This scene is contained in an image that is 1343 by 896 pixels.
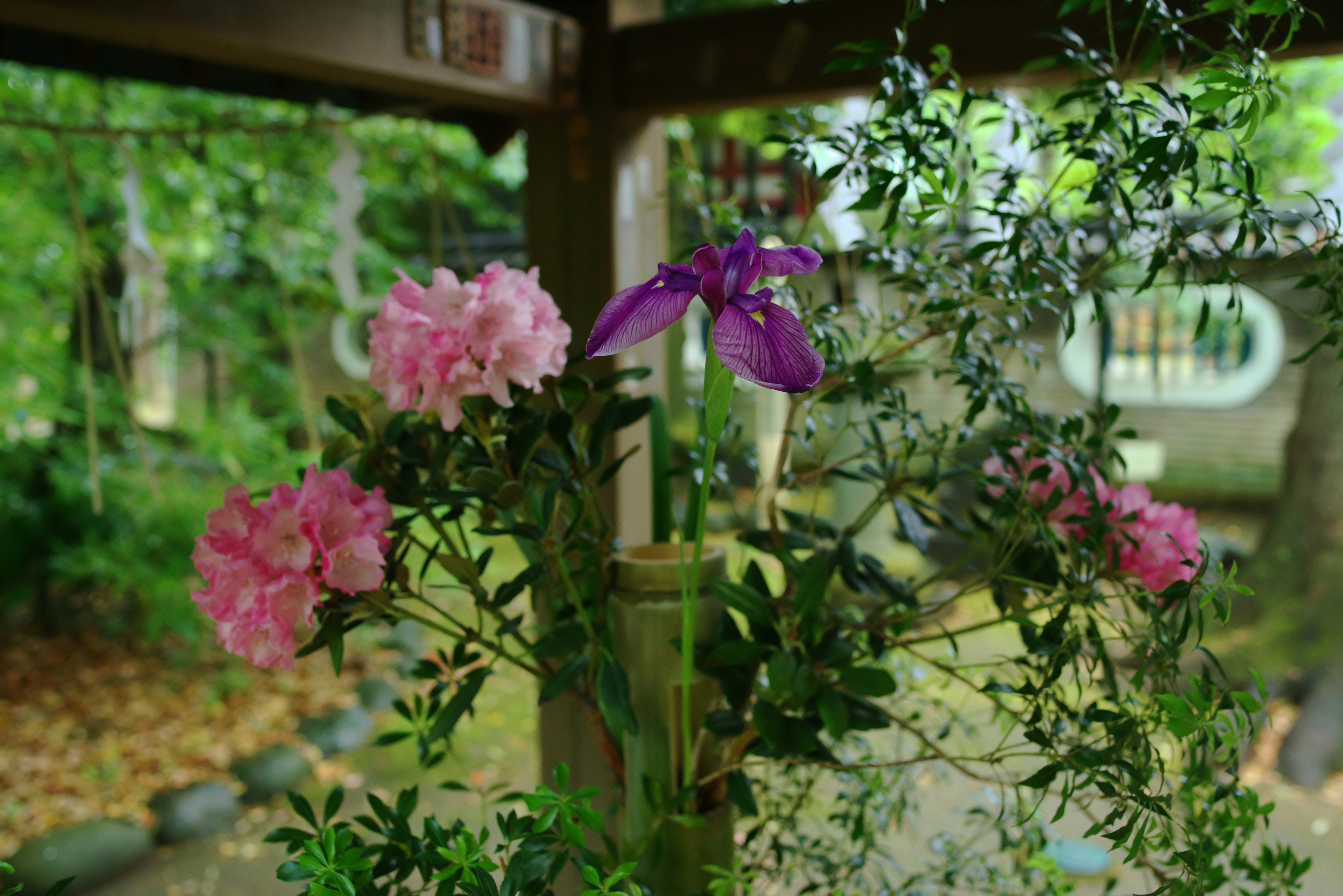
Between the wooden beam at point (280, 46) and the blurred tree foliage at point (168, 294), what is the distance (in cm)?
120

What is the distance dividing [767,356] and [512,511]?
0.49 metres

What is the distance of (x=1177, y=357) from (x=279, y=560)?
623 cm

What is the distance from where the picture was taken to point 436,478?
1.02m

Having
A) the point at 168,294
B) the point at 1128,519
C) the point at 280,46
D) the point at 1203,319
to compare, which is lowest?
the point at 1128,519

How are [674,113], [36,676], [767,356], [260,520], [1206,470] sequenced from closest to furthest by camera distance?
[767,356] < [260,520] < [674,113] < [36,676] < [1206,470]

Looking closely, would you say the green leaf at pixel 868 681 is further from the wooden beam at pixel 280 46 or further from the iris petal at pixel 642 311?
the wooden beam at pixel 280 46

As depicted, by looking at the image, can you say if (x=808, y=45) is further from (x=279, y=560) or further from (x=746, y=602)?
(x=279, y=560)

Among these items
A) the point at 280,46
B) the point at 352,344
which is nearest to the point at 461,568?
the point at 280,46

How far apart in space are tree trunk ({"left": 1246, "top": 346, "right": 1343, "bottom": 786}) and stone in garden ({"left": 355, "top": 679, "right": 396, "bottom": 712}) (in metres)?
3.23

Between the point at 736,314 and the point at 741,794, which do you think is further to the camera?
the point at 741,794

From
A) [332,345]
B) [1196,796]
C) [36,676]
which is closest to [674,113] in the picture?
[1196,796]

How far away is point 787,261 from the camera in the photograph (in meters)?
0.73

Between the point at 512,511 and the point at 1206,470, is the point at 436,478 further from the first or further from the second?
the point at 1206,470

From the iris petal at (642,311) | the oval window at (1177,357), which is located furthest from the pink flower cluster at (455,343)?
the oval window at (1177,357)
